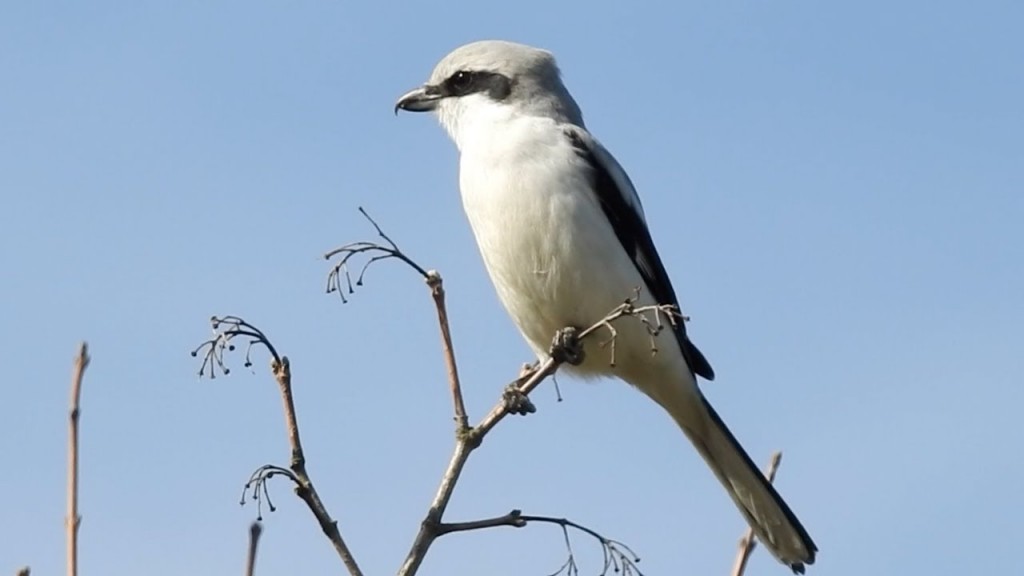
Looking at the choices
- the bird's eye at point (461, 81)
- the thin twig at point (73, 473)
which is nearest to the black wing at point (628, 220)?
the bird's eye at point (461, 81)

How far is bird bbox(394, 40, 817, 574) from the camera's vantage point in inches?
233

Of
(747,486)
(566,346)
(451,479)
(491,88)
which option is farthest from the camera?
(491,88)

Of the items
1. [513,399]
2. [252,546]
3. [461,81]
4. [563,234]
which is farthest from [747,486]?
[252,546]

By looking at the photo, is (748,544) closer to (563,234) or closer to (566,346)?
(566,346)

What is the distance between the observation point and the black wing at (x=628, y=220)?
6309mm

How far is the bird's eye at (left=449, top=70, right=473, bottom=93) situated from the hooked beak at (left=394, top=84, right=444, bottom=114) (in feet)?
0.25

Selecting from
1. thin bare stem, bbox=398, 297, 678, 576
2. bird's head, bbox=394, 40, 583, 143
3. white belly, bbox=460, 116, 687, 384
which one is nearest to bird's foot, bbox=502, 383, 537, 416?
thin bare stem, bbox=398, 297, 678, 576

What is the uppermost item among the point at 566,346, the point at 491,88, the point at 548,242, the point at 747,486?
the point at 491,88

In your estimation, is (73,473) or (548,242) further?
(548,242)

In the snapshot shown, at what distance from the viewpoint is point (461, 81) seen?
22.5 ft

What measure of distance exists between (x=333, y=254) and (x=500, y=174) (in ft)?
6.94

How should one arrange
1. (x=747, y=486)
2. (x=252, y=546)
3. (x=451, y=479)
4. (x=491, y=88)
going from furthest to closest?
(x=491, y=88) < (x=747, y=486) < (x=451, y=479) < (x=252, y=546)

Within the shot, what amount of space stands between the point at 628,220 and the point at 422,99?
1.18m

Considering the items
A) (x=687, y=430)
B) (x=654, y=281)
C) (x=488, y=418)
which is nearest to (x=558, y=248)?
(x=654, y=281)
